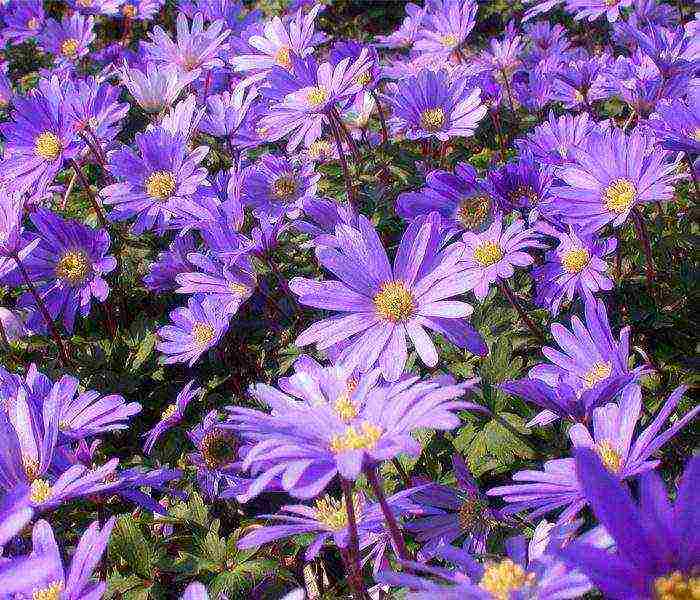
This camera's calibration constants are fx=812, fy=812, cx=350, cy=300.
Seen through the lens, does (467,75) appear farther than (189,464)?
Yes

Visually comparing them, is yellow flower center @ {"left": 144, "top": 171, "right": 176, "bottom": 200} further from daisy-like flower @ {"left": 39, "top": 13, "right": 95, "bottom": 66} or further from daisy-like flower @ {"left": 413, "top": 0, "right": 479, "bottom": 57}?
daisy-like flower @ {"left": 39, "top": 13, "right": 95, "bottom": 66}

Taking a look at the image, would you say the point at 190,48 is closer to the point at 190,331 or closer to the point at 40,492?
the point at 190,331

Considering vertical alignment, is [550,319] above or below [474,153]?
below

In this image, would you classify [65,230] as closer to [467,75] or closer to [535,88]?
[467,75]

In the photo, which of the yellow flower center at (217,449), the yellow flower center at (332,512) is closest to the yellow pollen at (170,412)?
the yellow flower center at (217,449)

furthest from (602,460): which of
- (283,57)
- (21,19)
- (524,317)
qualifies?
(21,19)

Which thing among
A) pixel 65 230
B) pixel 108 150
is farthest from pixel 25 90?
pixel 65 230
